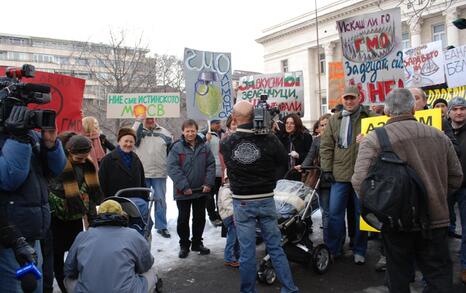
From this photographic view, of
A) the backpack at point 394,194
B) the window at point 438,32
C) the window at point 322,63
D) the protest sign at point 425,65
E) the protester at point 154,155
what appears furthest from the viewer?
the window at point 322,63

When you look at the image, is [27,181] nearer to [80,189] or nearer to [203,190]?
[80,189]

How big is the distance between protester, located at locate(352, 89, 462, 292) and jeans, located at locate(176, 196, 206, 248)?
10.6 ft

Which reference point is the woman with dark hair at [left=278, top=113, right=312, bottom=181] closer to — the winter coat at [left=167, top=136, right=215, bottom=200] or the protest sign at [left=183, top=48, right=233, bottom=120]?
the winter coat at [left=167, top=136, right=215, bottom=200]

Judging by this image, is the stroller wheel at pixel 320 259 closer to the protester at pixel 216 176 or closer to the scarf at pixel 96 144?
the protester at pixel 216 176

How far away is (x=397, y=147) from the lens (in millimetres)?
3207

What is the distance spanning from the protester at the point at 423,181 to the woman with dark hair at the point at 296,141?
3.42 m

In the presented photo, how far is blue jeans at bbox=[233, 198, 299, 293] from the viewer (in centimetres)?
427

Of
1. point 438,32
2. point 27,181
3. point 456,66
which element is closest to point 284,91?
point 456,66

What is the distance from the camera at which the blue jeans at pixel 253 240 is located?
4.27 m

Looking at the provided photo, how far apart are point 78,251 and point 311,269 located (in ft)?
10.1

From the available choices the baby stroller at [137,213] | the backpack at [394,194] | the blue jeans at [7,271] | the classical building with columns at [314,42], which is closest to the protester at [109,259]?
the blue jeans at [7,271]

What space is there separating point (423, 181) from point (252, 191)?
65.7 inches

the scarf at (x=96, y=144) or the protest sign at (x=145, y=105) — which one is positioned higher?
the protest sign at (x=145, y=105)

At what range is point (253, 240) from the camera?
14.2 feet
